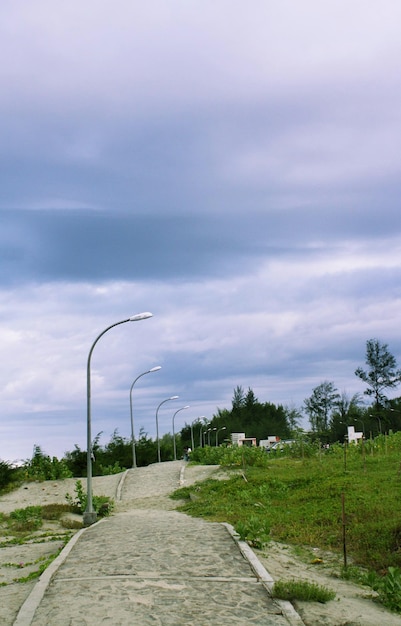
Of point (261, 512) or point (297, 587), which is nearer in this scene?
point (297, 587)

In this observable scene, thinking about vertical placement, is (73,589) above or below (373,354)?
below

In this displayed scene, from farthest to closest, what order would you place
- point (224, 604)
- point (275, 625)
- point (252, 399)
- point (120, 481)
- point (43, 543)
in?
point (252, 399), point (120, 481), point (43, 543), point (224, 604), point (275, 625)

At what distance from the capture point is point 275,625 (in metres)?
9.54

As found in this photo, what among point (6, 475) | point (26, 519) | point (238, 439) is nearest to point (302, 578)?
point (26, 519)

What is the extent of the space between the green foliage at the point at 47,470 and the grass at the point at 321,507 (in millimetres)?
9705

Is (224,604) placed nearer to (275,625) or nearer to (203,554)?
(275,625)

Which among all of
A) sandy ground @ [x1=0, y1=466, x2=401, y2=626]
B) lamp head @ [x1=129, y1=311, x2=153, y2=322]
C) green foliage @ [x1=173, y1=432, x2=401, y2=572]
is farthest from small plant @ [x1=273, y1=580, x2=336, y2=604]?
lamp head @ [x1=129, y1=311, x2=153, y2=322]

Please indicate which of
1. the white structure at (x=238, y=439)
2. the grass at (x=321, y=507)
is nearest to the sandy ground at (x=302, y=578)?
the grass at (x=321, y=507)

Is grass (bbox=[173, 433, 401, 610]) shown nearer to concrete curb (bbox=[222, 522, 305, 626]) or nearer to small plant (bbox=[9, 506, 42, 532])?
concrete curb (bbox=[222, 522, 305, 626])

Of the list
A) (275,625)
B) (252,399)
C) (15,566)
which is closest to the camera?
(275,625)

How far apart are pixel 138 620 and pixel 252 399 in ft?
394

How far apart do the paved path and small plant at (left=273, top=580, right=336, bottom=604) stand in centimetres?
20

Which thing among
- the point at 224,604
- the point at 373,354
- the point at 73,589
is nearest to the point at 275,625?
the point at 224,604

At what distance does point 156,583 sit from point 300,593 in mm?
2392
